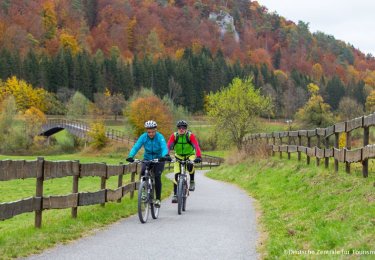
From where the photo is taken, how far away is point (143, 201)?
10617 millimetres

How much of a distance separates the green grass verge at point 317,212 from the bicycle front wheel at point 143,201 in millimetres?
2447

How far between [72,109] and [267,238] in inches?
3753

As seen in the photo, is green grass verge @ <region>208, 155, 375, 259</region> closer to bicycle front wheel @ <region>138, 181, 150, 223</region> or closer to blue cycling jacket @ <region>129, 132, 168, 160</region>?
bicycle front wheel @ <region>138, 181, 150, 223</region>

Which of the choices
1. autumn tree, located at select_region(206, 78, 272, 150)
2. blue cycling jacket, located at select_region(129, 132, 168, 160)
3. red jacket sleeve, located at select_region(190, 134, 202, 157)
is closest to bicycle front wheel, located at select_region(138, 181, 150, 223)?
blue cycling jacket, located at select_region(129, 132, 168, 160)

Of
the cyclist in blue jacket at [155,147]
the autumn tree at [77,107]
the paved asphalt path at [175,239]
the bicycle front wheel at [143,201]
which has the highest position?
the autumn tree at [77,107]

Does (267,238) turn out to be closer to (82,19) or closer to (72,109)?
(72,109)

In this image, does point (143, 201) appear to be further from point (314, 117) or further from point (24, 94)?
point (24, 94)

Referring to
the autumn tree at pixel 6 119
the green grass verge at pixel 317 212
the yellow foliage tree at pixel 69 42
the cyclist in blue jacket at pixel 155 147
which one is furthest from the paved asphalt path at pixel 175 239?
the yellow foliage tree at pixel 69 42

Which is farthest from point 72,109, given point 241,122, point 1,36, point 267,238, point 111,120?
point 267,238

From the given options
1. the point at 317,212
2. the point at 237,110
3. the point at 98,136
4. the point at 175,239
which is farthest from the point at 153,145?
the point at 98,136

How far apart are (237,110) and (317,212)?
1806 inches

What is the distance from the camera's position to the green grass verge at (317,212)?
702 cm

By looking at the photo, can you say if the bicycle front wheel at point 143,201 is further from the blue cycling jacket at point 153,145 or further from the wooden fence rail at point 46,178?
the wooden fence rail at point 46,178

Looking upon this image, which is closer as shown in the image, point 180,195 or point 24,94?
point 180,195
